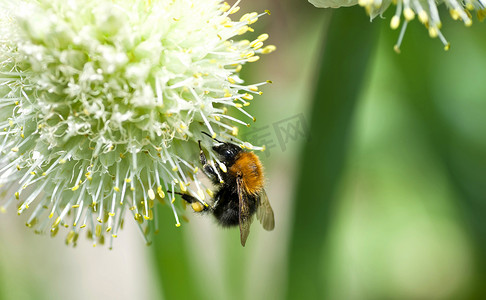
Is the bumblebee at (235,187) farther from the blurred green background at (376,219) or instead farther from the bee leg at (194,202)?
the blurred green background at (376,219)

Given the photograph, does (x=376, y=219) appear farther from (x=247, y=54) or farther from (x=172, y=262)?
(x=247, y=54)

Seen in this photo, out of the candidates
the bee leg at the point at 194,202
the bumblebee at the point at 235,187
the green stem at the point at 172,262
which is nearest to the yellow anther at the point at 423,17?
the bumblebee at the point at 235,187

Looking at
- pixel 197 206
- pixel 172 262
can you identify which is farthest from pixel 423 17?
pixel 172 262

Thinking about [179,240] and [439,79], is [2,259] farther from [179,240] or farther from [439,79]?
[439,79]

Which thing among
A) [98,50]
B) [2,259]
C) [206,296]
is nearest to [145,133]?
[98,50]

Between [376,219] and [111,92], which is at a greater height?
[111,92]
